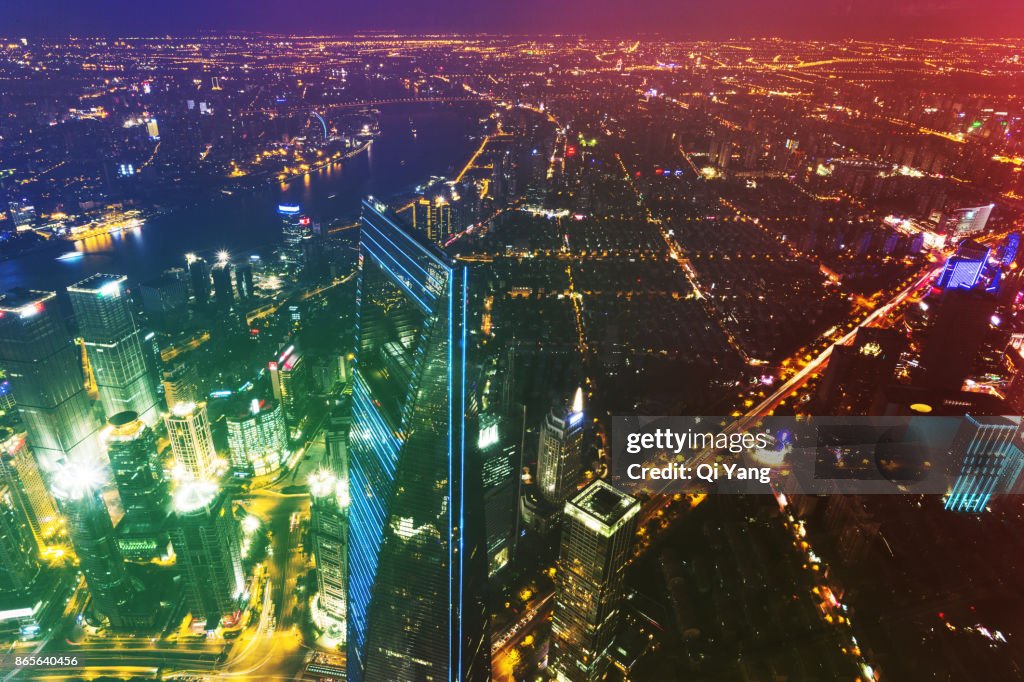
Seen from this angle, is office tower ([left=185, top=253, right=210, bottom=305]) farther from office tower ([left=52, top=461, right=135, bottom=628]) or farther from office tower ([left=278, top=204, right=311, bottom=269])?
office tower ([left=52, top=461, right=135, bottom=628])

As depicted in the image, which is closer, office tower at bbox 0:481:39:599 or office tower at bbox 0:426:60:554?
office tower at bbox 0:481:39:599

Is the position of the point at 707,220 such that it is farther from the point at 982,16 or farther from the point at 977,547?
the point at 977,547

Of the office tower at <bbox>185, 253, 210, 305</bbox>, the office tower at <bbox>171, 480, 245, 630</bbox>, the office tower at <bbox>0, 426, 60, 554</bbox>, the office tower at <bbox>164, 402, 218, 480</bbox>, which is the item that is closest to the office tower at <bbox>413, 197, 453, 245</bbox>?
the office tower at <bbox>185, 253, 210, 305</bbox>

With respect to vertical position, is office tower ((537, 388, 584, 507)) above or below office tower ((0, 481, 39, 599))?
above

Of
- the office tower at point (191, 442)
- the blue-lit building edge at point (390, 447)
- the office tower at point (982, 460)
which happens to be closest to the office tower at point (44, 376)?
the office tower at point (191, 442)

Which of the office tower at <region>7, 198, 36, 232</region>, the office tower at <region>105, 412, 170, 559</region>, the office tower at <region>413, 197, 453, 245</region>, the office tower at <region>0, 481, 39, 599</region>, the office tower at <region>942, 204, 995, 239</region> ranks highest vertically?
the office tower at <region>942, 204, 995, 239</region>

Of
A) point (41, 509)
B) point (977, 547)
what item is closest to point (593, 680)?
point (977, 547)
